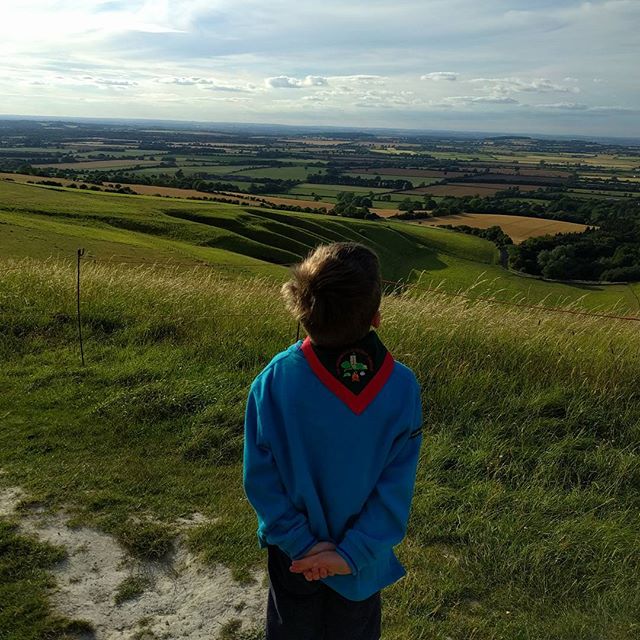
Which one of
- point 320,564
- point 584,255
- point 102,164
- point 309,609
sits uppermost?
point 102,164

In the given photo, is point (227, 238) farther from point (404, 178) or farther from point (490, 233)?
point (404, 178)

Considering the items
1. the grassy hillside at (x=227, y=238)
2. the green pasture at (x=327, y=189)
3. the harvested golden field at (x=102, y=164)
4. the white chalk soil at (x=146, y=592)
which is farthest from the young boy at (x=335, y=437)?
the harvested golden field at (x=102, y=164)

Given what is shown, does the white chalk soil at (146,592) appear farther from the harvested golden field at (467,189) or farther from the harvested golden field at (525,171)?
the harvested golden field at (525,171)

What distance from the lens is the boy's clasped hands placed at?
2.13 meters

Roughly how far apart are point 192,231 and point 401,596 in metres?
40.8

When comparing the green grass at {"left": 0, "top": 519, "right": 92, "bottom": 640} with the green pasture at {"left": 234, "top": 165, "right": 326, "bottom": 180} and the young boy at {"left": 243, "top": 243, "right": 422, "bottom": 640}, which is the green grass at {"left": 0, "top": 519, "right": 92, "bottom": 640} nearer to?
the young boy at {"left": 243, "top": 243, "right": 422, "bottom": 640}

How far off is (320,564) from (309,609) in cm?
35

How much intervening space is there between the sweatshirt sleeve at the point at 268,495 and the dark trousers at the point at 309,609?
219 mm

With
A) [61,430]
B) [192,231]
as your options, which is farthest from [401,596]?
[192,231]

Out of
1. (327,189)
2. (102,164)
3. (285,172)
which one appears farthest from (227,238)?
(102,164)

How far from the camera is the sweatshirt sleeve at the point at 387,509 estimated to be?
7.08 feet

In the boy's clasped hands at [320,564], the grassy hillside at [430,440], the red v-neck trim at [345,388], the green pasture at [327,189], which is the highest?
the green pasture at [327,189]

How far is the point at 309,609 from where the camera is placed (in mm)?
2342

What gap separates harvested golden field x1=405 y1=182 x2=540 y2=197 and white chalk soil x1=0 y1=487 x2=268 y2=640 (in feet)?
308
